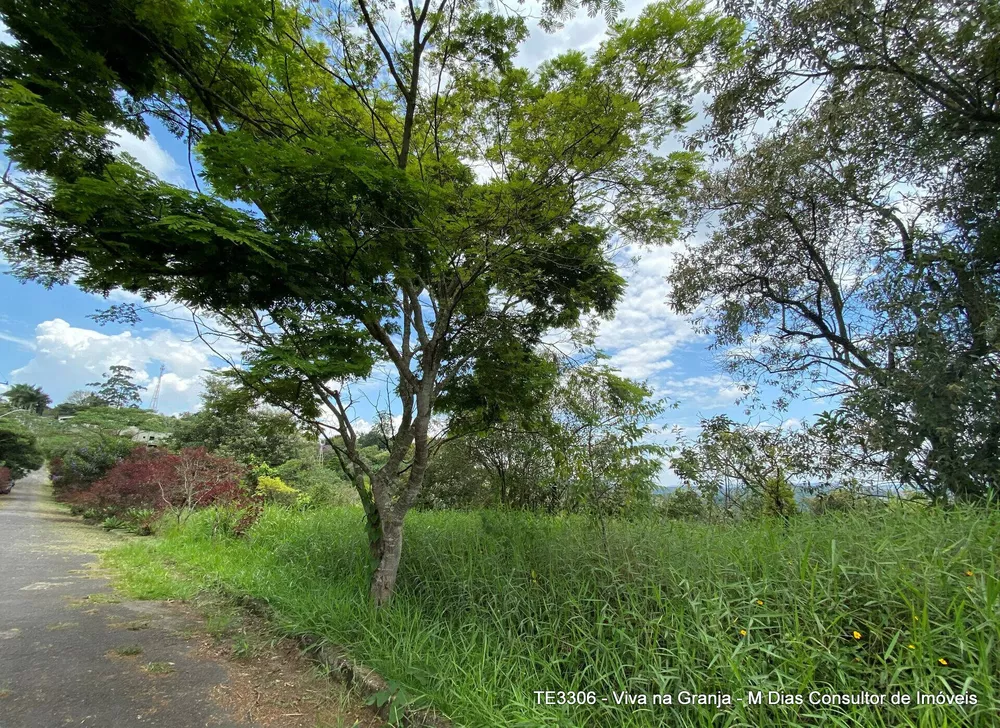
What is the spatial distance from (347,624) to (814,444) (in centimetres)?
510

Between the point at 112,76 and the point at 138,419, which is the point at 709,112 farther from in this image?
the point at 138,419

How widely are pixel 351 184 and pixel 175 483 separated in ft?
34.1

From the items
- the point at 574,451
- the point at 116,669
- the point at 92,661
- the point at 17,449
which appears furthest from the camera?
the point at 17,449

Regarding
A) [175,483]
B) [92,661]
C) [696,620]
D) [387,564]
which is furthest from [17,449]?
[696,620]

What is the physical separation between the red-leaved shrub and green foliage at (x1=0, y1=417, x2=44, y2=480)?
12646mm

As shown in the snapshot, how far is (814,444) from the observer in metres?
4.97

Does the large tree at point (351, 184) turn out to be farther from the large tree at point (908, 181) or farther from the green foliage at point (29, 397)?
the green foliage at point (29, 397)

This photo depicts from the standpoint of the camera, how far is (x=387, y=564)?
395 centimetres

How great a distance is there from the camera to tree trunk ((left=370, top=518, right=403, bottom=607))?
3.85 m

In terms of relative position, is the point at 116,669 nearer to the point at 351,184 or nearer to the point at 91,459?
the point at 351,184

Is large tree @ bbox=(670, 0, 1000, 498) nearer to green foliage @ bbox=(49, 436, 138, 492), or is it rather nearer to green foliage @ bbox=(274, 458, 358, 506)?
green foliage @ bbox=(274, 458, 358, 506)

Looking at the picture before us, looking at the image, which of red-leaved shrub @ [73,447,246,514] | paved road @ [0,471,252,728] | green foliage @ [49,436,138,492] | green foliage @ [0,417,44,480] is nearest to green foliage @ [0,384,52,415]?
green foliage @ [0,417,44,480]

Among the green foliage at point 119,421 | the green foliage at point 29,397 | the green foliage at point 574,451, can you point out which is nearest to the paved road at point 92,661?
the green foliage at point 574,451

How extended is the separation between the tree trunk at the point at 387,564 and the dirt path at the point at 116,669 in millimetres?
739
